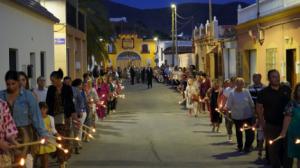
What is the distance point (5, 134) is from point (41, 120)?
63.8 inches

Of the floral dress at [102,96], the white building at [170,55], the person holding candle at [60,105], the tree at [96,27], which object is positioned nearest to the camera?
the person holding candle at [60,105]

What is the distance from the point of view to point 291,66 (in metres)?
25.1

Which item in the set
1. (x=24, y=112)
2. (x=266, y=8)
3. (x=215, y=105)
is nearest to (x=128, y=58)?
(x=266, y=8)

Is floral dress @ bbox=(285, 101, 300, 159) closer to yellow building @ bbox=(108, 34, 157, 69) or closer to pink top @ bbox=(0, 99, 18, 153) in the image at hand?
pink top @ bbox=(0, 99, 18, 153)

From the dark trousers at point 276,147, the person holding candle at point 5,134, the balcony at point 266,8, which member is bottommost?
the dark trousers at point 276,147

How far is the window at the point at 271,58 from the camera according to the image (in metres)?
27.3

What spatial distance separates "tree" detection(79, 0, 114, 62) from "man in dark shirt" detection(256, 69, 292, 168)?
3521cm

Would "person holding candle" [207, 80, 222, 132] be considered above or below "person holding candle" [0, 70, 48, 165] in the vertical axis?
below

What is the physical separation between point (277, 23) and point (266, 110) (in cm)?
1501

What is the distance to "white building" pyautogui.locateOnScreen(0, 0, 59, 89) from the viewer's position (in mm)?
16078

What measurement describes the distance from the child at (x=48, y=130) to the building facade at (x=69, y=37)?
57.3ft

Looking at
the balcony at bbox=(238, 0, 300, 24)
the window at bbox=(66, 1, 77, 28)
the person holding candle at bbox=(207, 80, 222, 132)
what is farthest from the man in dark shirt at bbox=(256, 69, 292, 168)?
the window at bbox=(66, 1, 77, 28)

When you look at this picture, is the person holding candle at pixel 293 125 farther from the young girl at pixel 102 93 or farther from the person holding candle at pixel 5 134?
the young girl at pixel 102 93

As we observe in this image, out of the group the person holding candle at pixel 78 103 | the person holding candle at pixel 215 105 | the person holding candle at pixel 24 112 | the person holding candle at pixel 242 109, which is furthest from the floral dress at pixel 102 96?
the person holding candle at pixel 24 112
